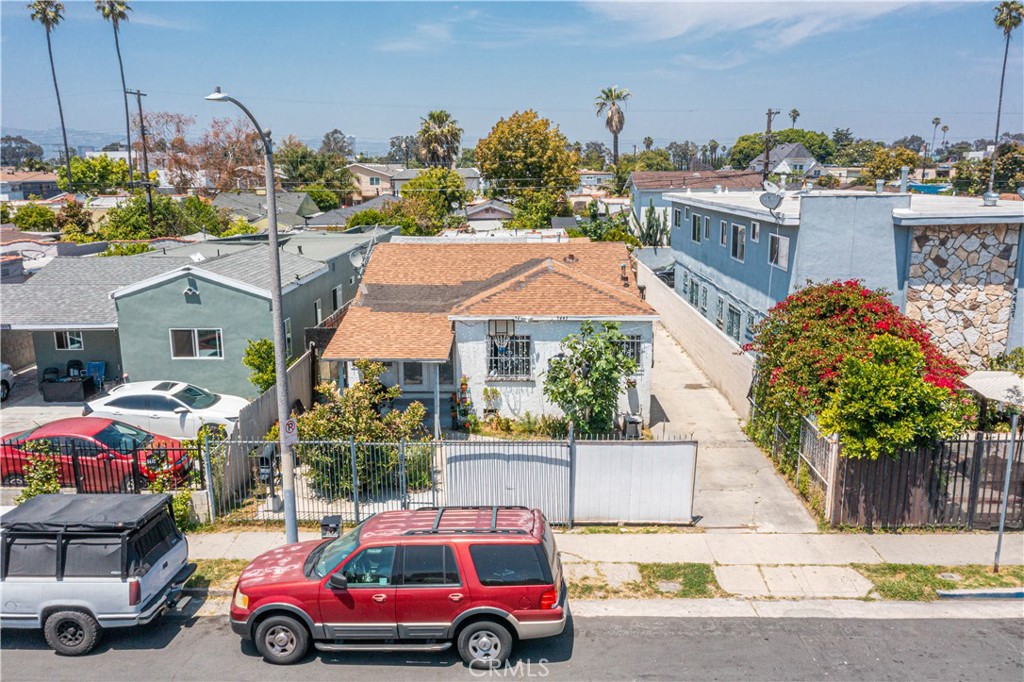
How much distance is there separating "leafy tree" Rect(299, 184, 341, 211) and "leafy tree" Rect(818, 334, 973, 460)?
236 ft

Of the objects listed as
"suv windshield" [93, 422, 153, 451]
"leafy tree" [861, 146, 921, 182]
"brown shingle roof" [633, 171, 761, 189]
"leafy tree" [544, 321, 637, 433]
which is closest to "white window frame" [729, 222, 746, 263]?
"leafy tree" [544, 321, 637, 433]

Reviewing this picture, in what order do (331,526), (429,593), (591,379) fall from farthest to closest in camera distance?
(591,379) → (331,526) → (429,593)

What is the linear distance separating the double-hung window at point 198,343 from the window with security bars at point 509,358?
310 inches

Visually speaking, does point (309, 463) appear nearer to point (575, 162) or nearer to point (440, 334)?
point (440, 334)

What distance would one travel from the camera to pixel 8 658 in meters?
9.64

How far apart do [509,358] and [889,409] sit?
30.9ft

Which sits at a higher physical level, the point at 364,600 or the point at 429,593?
the point at 429,593

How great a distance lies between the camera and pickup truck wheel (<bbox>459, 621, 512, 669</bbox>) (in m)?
9.27

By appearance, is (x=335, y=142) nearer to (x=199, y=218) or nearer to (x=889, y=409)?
(x=199, y=218)

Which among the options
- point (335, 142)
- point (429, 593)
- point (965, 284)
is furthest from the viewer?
point (335, 142)

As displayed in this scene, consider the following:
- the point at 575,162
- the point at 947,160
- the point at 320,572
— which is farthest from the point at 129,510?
the point at 947,160

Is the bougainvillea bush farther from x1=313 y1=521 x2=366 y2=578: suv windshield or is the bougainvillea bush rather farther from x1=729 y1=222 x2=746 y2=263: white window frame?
x1=313 y1=521 x2=366 y2=578: suv windshield

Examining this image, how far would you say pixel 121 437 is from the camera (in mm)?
15234

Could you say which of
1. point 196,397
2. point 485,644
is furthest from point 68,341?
point 485,644
